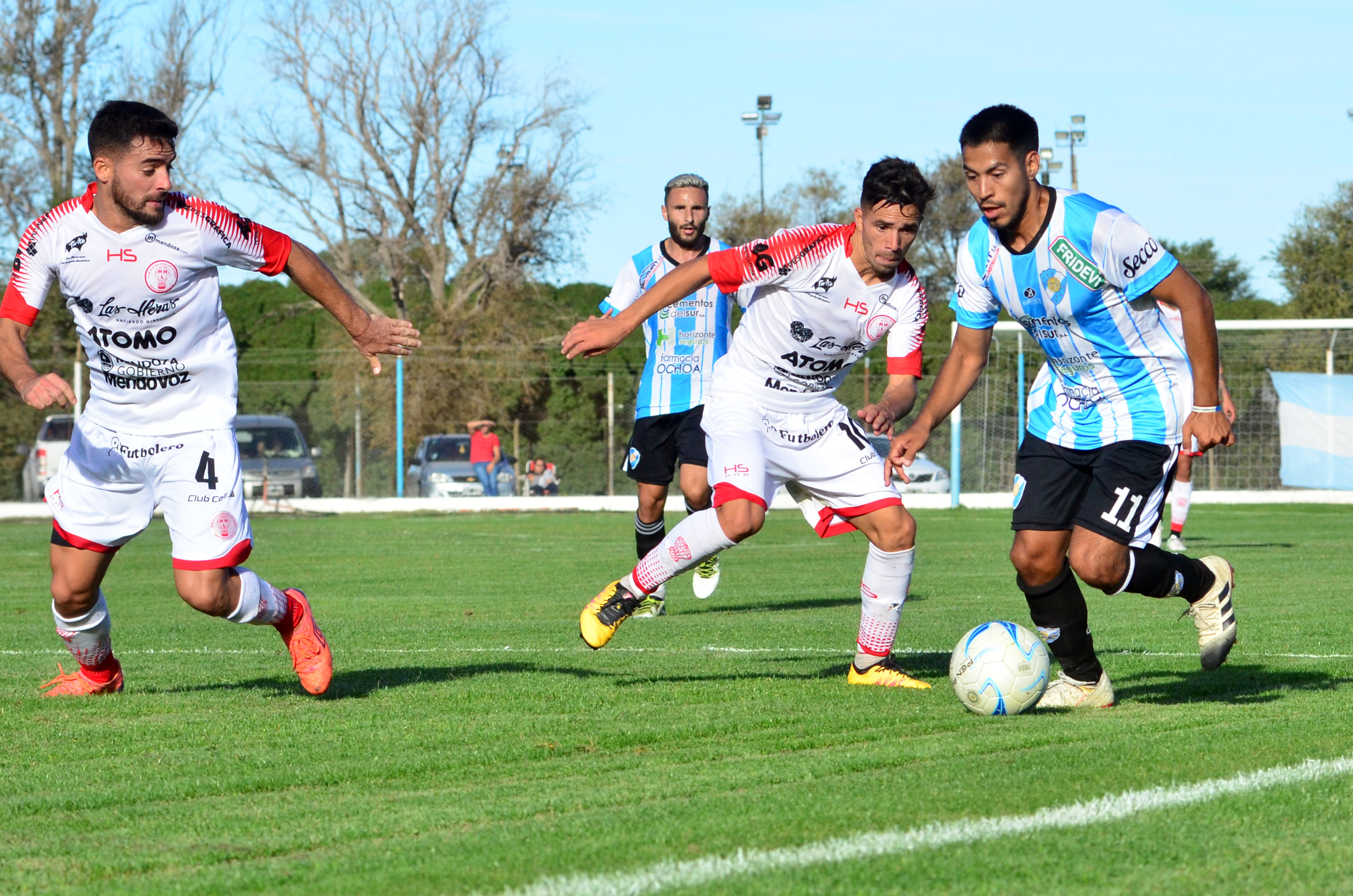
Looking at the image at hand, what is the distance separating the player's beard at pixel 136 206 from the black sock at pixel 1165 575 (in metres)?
3.79

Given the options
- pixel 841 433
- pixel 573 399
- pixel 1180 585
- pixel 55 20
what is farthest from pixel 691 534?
pixel 55 20

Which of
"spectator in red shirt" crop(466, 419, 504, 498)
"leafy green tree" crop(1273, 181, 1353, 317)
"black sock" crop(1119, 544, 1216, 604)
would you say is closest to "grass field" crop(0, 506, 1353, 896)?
"black sock" crop(1119, 544, 1216, 604)

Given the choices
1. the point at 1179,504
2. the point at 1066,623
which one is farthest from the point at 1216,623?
the point at 1179,504

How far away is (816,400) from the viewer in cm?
664

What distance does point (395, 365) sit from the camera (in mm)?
26500

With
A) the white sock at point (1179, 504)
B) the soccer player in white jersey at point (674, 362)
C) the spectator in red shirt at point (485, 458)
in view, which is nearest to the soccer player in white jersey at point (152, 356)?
the soccer player in white jersey at point (674, 362)

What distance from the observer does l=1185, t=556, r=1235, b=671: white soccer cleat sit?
5820mm

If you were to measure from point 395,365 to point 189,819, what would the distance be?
23004mm

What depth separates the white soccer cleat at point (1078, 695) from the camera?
573cm

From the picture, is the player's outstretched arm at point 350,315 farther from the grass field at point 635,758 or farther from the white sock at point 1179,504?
the white sock at point 1179,504

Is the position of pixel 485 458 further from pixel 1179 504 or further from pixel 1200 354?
pixel 1200 354

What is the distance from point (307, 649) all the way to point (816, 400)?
237cm

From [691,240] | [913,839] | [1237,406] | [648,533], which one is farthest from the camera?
[1237,406]

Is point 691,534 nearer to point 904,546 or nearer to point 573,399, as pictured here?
point 904,546
